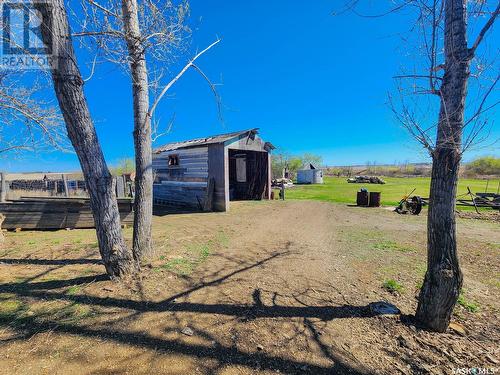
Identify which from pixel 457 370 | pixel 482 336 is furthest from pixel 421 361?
pixel 482 336

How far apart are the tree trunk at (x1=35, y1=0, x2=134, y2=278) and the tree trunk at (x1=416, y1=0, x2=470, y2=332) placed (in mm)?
4182

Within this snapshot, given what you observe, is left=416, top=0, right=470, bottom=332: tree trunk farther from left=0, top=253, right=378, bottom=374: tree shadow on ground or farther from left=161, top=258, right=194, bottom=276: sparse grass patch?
left=161, top=258, right=194, bottom=276: sparse grass patch

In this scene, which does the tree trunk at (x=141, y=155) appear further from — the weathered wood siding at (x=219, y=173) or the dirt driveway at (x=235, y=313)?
the weathered wood siding at (x=219, y=173)

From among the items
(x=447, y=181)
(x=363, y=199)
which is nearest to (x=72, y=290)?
(x=447, y=181)

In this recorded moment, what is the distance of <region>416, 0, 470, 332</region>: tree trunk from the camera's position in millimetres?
2586

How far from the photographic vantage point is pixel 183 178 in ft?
44.3

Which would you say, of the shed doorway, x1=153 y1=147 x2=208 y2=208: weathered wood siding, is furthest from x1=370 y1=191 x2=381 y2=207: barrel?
x1=153 y1=147 x2=208 y2=208: weathered wood siding

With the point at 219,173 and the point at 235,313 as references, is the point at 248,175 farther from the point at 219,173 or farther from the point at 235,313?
the point at 235,313

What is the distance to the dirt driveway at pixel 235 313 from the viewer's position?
2.22m

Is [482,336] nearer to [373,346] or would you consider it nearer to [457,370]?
[457,370]

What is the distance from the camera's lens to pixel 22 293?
3338mm

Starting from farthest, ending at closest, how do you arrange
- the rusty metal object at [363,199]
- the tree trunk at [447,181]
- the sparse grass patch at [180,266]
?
1. the rusty metal object at [363,199]
2. the sparse grass patch at [180,266]
3. the tree trunk at [447,181]

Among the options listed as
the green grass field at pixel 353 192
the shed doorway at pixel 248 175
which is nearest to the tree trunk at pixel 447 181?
the shed doorway at pixel 248 175

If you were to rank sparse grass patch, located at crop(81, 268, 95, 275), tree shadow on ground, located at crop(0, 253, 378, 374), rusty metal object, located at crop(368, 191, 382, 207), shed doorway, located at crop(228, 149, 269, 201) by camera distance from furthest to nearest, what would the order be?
shed doorway, located at crop(228, 149, 269, 201)
rusty metal object, located at crop(368, 191, 382, 207)
sparse grass patch, located at crop(81, 268, 95, 275)
tree shadow on ground, located at crop(0, 253, 378, 374)
